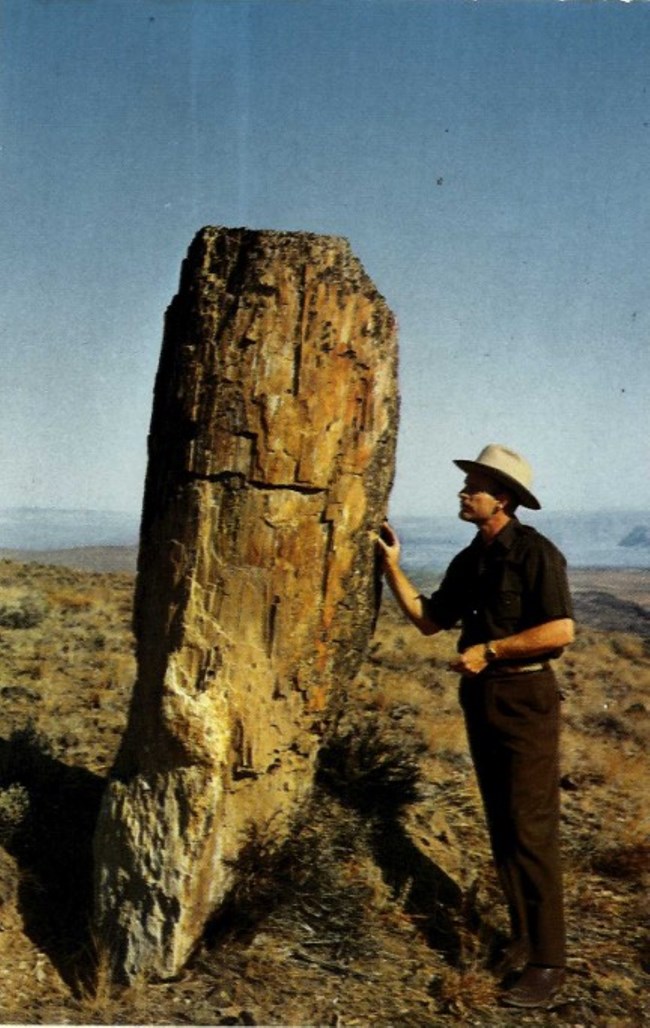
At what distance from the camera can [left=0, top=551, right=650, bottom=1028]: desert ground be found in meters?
4.50

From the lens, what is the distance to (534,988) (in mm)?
4512

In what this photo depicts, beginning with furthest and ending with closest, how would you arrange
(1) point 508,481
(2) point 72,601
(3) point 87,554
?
(3) point 87,554 < (2) point 72,601 < (1) point 508,481

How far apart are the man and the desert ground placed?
33cm

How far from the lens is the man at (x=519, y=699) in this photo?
446 centimetres

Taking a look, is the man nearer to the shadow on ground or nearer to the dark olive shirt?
the dark olive shirt

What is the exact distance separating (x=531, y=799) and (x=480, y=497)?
53.7 inches

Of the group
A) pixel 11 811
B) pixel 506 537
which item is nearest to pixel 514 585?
pixel 506 537

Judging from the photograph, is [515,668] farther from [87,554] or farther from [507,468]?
[87,554]

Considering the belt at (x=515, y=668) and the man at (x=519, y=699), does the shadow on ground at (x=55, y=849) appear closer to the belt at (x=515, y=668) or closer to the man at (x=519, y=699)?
the man at (x=519, y=699)

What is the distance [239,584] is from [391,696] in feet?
15.0

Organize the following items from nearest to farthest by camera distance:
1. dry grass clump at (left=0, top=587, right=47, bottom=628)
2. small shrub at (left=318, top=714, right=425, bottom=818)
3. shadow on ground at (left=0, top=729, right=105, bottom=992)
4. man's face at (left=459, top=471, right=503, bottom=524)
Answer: man's face at (left=459, top=471, right=503, bottom=524) → shadow on ground at (left=0, top=729, right=105, bottom=992) → small shrub at (left=318, top=714, right=425, bottom=818) → dry grass clump at (left=0, top=587, right=47, bottom=628)

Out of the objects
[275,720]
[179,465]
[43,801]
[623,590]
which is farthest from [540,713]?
[623,590]

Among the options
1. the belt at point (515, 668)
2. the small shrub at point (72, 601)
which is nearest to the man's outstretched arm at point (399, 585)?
the belt at point (515, 668)

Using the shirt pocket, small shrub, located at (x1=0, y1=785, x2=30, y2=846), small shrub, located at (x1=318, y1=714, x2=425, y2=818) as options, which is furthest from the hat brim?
small shrub, located at (x1=0, y1=785, x2=30, y2=846)
